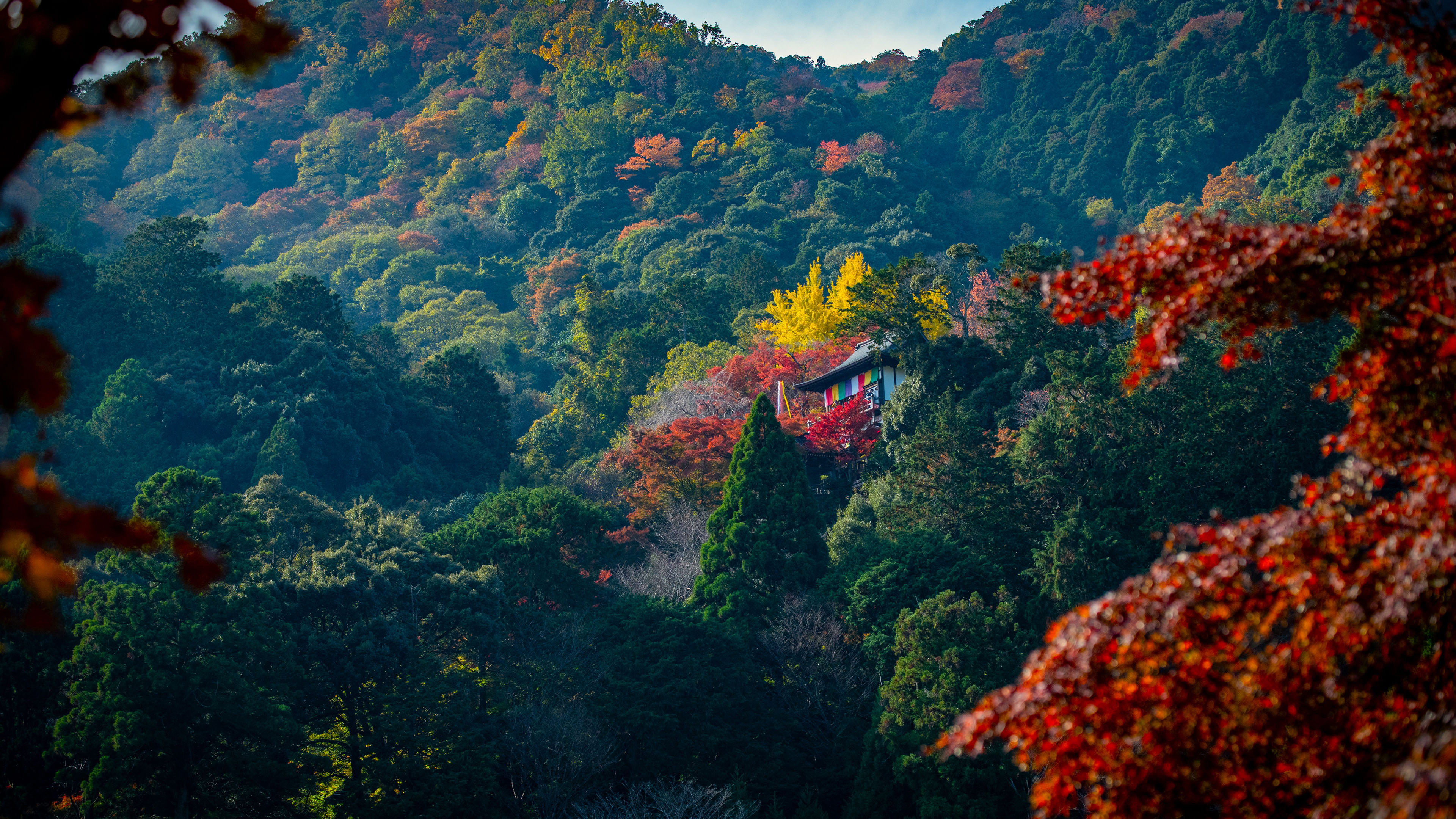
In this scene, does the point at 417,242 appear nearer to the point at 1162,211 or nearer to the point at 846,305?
the point at 846,305

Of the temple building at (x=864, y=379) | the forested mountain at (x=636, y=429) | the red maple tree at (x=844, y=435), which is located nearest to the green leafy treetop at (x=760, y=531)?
the forested mountain at (x=636, y=429)

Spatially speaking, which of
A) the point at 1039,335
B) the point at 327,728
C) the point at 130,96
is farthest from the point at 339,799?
the point at 1039,335

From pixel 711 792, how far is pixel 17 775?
1038 centimetres

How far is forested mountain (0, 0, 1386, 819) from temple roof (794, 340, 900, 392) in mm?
820

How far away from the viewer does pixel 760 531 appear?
73.4 ft

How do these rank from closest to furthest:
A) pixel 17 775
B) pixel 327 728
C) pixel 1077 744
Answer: pixel 1077 744, pixel 17 775, pixel 327 728

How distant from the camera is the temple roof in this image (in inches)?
1174

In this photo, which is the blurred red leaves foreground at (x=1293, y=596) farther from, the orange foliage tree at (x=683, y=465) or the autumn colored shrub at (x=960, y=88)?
the autumn colored shrub at (x=960, y=88)

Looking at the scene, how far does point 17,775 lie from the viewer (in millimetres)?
15250

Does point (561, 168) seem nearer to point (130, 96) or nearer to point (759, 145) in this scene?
point (759, 145)

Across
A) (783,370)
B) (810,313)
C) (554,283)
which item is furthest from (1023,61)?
(783,370)

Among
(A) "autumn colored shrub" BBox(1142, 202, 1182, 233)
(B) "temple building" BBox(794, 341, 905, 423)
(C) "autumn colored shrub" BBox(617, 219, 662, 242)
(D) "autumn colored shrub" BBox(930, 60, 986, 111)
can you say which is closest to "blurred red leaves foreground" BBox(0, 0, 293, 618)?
(B) "temple building" BBox(794, 341, 905, 423)

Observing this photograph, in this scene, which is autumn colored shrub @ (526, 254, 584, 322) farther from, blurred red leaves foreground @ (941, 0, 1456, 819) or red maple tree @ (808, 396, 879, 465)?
blurred red leaves foreground @ (941, 0, 1456, 819)

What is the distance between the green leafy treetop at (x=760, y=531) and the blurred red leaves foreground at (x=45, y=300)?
62.9 ft
